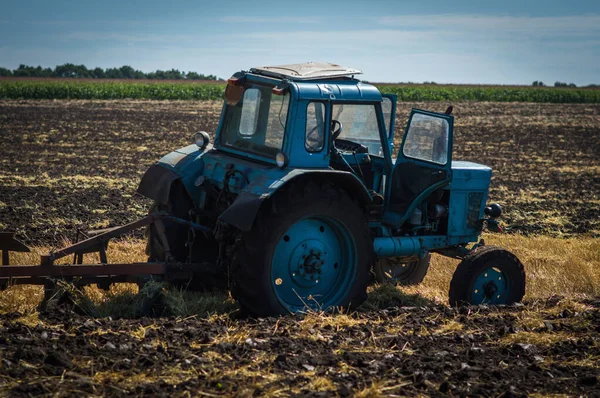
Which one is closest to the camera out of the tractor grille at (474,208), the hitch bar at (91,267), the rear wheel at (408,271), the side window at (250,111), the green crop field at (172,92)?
the hitch bar at (91,267)

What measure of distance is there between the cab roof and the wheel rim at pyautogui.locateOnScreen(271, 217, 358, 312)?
1357mm

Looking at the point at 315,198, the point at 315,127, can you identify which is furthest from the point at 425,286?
the point at 315,127

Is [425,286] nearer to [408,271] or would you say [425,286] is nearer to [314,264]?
[408,271]

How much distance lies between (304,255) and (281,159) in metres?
0.94

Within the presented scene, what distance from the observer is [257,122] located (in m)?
7.66

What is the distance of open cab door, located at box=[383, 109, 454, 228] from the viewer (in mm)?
8086

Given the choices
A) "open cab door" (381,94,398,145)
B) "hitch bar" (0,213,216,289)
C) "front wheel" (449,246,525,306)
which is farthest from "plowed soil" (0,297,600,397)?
"open cab door" (381,94,398,145)

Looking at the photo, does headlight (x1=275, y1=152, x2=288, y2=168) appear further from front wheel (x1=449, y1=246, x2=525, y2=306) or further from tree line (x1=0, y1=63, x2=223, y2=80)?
tree line (x1=0, y1=63, x2=223, y2=80)

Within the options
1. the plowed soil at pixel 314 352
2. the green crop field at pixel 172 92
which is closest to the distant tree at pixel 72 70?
the green crop field at pixel 172 92

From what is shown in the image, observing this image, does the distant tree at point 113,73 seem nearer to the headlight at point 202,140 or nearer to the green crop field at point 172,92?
the green crop field at point 172,92

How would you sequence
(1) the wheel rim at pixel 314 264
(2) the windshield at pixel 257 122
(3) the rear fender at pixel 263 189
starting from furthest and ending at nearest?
(2) the windshield at pixel 257 122, (1) the wheel rim at pixel 314 264, (3) the rear fender at pixel 263 189

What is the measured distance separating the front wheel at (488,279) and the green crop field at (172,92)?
146 feet

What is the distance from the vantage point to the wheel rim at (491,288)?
318 inches

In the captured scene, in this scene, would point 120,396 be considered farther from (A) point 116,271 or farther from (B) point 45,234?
(B) point 45,234
